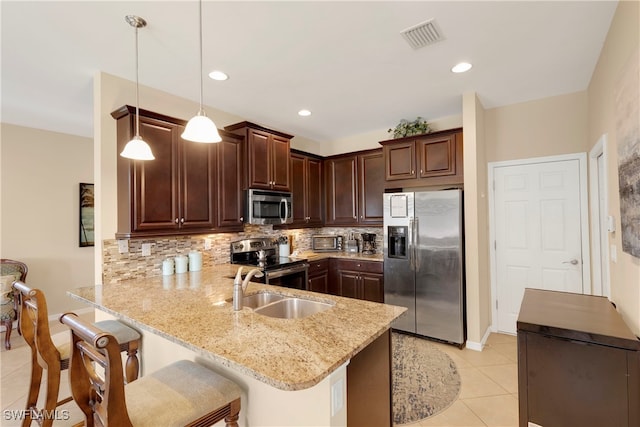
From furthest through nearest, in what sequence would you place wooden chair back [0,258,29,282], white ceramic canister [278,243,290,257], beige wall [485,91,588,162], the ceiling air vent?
white ceramic canister [278,243,290,257] → wooden chair back [0,258,29,282] → beige wall [485,91,588,162] → the ceiling air vent

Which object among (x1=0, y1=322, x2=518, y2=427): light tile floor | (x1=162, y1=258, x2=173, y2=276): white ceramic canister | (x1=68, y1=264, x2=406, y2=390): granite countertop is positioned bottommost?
(x1=0, y1=322, x2=518, y2=427): light tile floor

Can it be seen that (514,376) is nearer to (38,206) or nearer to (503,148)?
(503,148)

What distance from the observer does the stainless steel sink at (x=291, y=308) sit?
6.53 ft

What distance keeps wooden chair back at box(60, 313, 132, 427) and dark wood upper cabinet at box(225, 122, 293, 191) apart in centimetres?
241

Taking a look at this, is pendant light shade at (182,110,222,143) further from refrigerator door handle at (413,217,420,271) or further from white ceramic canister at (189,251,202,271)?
refrigerator door handle at (413,217,420,271)

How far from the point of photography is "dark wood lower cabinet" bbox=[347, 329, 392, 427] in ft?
5.11

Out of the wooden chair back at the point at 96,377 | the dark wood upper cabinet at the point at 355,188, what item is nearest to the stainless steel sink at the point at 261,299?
the wooden chair back at the point at 96,377

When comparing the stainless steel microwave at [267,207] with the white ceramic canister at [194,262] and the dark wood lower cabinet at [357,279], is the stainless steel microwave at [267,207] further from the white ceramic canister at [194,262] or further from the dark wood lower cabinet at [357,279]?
the dark wood lower cabinet at [357,279]

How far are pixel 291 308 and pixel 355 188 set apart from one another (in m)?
2.86

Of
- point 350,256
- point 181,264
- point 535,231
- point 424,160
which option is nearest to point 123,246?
point 181,264

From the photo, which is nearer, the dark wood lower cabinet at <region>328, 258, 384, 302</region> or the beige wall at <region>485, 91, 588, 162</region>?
the beige wall at <region>485, 91, 588, 162</region>

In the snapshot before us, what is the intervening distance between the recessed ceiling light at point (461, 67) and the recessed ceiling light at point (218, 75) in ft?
6.84

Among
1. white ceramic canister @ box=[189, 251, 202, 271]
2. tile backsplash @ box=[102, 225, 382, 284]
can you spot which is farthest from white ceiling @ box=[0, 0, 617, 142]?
white ceramic canister @ box=[189, 251, 202, 271]

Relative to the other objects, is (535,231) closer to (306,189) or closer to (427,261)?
(427,261)
